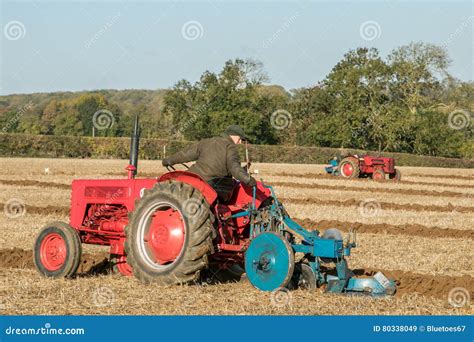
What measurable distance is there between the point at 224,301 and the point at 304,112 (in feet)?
207

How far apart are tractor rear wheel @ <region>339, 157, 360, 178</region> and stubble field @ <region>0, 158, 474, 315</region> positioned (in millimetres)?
8902

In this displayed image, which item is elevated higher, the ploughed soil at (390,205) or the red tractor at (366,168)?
the red tractor at (366,168)

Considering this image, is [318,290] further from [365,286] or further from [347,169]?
[347,169]

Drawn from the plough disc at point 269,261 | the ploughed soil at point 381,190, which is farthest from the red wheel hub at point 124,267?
the ploughed soil at point 381,190

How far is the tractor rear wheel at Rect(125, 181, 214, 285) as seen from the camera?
277 inches

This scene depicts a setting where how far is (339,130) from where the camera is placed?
6159 centimetres

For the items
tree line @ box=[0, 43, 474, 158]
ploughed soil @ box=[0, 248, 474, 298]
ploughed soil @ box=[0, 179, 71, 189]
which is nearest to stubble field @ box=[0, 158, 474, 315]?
ploughed soil @ box=[0, 248, 474, 298]

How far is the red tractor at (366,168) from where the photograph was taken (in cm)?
2888

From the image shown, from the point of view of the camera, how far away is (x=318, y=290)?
7.46m

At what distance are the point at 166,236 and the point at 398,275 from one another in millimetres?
2859

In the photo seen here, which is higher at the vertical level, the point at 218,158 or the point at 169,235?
the point at 218,158

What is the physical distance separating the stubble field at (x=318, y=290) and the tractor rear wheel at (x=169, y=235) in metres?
0.20

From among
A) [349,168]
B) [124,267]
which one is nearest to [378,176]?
[349,168]

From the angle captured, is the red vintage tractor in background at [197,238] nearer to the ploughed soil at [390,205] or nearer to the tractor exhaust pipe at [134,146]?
the tractor exhaust pipe at [134,146]
